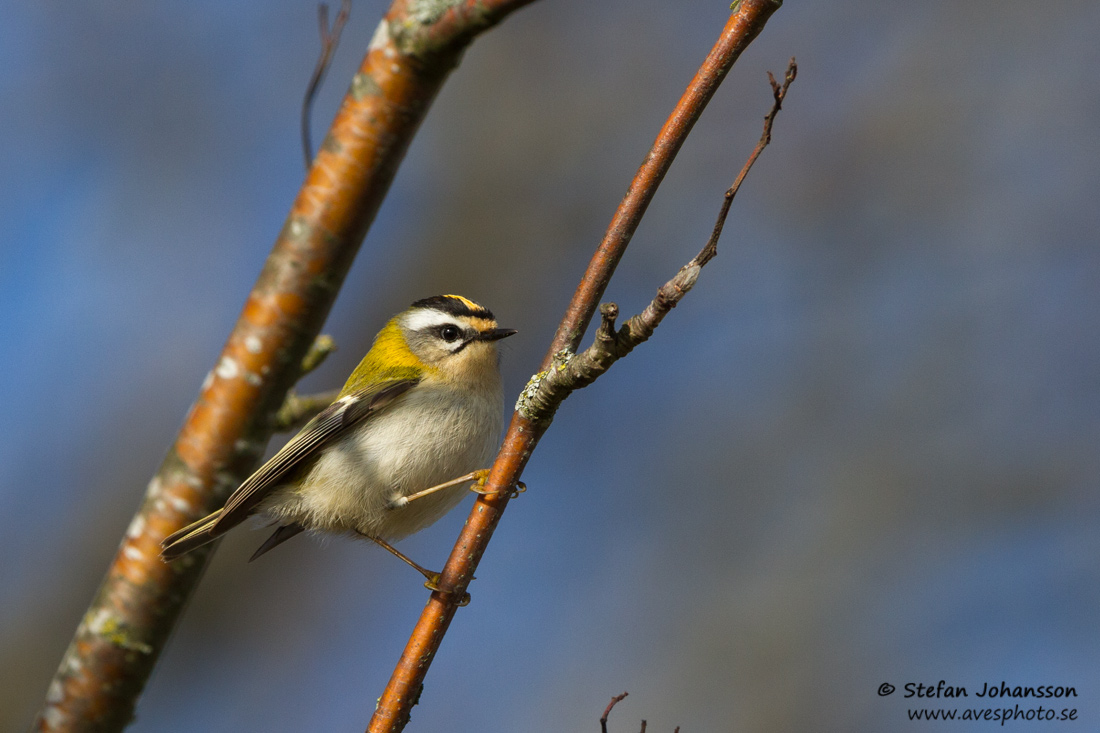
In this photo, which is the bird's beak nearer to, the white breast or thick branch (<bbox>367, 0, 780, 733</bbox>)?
the white breast

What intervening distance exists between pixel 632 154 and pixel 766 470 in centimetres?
248

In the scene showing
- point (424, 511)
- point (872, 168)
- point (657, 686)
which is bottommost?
point (424, 511)

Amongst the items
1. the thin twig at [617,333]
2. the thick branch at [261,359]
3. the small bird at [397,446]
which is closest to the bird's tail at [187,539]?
the thick branch at [261,359]

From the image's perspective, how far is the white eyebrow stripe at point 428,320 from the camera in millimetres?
3771

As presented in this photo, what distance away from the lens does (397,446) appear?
3350mm

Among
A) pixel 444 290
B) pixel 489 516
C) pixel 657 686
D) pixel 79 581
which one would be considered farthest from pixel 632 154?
pixel 489 516

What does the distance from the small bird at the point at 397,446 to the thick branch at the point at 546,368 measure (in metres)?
0.84

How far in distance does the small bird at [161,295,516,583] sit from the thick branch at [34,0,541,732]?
1.02ft

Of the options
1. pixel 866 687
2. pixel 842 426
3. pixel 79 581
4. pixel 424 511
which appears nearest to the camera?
pixel 424 511

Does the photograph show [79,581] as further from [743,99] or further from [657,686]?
[743,99]

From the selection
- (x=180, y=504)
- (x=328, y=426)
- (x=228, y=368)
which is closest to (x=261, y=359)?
(x=228, y=368)

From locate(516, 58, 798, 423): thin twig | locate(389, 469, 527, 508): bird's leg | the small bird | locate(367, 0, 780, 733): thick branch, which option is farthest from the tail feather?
locate(516, 58, 798, 423): thin twig

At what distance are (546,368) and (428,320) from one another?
1778mm

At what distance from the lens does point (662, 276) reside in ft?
21.8
